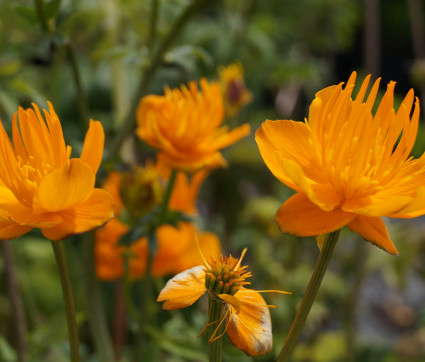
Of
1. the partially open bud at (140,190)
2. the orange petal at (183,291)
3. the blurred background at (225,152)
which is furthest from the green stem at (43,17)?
the orange petal at (183,291)

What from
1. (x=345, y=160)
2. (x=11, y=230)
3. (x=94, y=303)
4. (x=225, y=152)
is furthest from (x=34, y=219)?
(x=225, y=152)

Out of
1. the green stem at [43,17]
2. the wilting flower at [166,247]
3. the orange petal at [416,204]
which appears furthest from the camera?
the wilting flower at [166,247]

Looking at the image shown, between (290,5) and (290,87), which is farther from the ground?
(290,5)

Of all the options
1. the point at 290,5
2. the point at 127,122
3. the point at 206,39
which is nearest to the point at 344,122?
the point at 127,122

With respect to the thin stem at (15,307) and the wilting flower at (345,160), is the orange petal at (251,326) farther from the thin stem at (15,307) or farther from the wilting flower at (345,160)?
the thin stem at (15,307)

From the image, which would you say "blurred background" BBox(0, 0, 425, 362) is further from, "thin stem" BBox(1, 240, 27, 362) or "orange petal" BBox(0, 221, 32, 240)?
"orange petal" BBox(0, 221, 32, 240)

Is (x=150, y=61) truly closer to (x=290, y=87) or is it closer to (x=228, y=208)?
(x=228, y=208)

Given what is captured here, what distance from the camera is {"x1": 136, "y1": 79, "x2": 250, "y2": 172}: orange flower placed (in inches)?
13.6

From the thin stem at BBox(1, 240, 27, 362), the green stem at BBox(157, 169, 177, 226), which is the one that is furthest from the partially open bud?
the thin stem at BBox(1, 240, 27, 362)

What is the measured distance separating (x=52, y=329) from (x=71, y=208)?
12.2 inches

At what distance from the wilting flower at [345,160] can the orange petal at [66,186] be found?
0.07m

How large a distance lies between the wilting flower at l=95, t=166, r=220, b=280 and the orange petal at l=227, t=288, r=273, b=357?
0.23 metres

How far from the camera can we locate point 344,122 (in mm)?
239

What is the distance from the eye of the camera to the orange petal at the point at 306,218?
0.22 m
